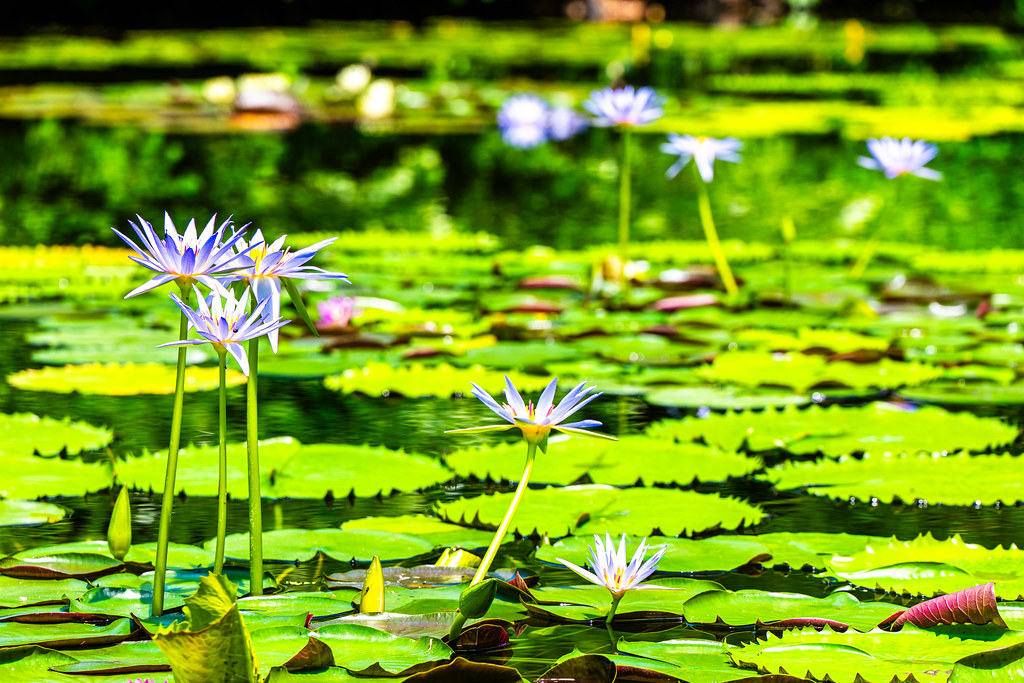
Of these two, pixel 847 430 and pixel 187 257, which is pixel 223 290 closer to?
pixel 187 257

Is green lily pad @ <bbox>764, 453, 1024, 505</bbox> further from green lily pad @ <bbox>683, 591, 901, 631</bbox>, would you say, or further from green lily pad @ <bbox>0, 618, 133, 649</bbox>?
green lily pad @ <bbox>0, 618, 133, 649</bbox>

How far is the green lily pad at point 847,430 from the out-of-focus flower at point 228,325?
1.22 metres

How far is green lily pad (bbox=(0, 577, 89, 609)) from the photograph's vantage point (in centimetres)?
157

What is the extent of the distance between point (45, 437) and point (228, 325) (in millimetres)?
1112

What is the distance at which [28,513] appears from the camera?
6.37 ft

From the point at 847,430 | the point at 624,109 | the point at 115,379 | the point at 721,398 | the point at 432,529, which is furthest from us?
the point at 624,109

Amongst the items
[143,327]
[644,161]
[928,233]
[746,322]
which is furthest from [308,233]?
[644,161]

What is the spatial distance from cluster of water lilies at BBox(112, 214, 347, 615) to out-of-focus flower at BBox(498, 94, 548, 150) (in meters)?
5.51

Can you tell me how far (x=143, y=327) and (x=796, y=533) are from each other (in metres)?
2.02

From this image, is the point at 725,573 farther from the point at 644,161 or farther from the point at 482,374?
the point at 644,161

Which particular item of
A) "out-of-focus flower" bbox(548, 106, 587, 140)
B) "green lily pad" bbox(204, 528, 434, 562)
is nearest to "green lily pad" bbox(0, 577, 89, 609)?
"green lily pad" bbox(204, 528, 434, 562)

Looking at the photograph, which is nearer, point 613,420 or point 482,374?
point 613,420

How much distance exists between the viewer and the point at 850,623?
5.04 feet

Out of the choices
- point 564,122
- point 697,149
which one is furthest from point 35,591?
point 564,122
